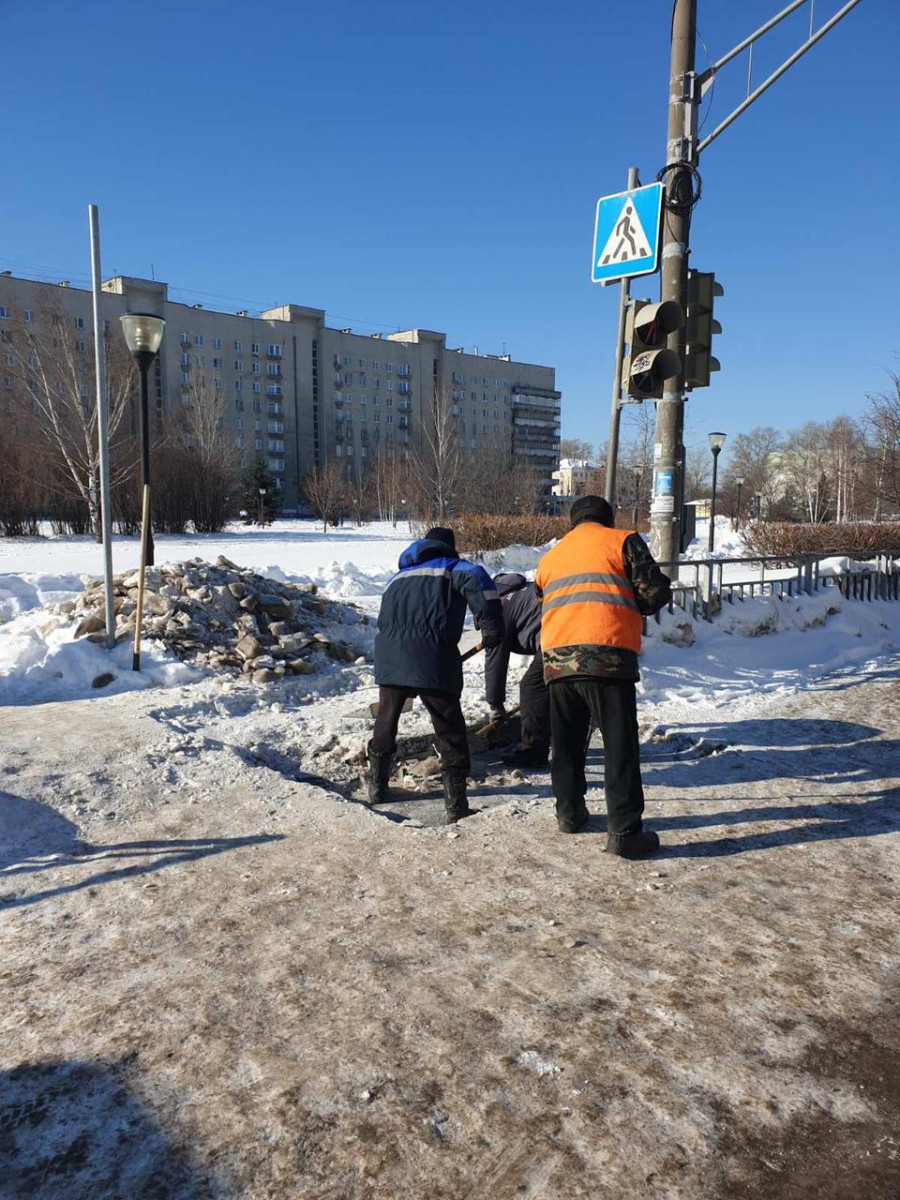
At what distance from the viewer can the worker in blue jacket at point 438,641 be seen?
15.0 ft

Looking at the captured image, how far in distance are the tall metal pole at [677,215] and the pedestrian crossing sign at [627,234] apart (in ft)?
3.19

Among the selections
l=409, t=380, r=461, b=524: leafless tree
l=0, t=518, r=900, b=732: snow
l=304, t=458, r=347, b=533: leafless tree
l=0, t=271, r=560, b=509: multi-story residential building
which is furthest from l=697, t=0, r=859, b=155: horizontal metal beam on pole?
l=0, t=271, r=560, b=509: multi-story residential building

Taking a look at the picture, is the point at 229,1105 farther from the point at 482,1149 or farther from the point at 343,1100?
the point at 482,1149

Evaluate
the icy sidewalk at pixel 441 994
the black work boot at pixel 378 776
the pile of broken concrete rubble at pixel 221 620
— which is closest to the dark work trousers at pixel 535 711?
the icy sidewalk at pixel 441 994

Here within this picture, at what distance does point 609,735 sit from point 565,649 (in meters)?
0.47

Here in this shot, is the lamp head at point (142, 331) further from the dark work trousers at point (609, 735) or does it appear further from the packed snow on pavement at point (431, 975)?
the dark work trousers at point (609, 735)

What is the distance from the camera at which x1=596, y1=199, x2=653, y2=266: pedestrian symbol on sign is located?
19.9 ft

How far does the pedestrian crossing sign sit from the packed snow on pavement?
3.53m

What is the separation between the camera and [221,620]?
847 cm

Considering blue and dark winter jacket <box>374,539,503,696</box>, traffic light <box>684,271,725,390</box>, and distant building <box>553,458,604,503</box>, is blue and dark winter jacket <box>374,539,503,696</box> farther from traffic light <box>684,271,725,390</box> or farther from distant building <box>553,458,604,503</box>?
distant building <box>553,458,604,503</box>

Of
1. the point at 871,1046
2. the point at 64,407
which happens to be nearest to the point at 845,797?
the point at 871,1046

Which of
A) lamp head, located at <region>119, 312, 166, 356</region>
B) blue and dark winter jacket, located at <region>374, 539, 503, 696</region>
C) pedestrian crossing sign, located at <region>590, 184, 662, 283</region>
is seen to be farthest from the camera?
lamp head, located at <region>119, 312, 166, 356</region>

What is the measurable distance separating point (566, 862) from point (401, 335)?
312 feet

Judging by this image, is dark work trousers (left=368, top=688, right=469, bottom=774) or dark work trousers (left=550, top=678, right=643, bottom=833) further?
dark work trousers (left=368, top=688, right=469, bottom=774)
